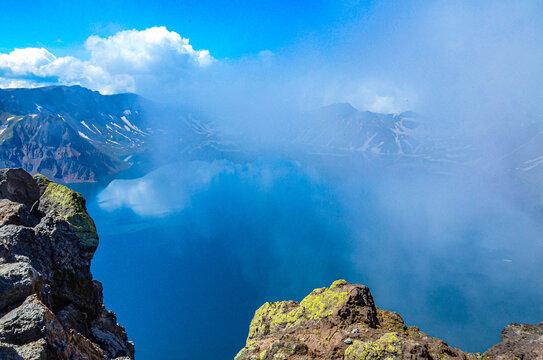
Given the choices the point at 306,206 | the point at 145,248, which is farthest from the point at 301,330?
the point at 306,206

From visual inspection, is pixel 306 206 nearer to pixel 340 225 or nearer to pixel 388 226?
pixel 340 225

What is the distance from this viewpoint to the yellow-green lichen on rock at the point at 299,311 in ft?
35.2

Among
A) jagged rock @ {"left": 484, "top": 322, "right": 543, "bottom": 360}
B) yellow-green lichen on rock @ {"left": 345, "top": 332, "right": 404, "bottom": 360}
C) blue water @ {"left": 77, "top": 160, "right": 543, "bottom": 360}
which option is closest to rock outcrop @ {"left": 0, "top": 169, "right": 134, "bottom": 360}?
yellow-green lichen on rock @ {"left": 345, "top": 332, "right": 404, "bottom": 360}

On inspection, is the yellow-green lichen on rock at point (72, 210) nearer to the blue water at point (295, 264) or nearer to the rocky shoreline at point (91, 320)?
the rocky shoreline at point (91, 320)

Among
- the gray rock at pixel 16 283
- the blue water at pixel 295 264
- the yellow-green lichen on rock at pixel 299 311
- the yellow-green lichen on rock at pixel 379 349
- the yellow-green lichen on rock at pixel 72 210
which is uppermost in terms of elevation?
the blue water at pixel 295 264

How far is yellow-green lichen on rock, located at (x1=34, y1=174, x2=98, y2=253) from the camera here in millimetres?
15047

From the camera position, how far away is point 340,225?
440ft

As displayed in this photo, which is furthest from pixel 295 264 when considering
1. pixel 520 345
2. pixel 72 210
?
pixel 520 345

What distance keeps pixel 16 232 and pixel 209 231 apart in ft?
396

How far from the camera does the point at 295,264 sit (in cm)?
9606

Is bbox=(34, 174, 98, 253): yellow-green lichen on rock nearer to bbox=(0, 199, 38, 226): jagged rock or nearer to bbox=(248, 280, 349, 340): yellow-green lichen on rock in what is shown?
bbox=(0, 199, 38, 226): jagged rock

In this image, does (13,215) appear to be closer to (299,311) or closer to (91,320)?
(91,320)

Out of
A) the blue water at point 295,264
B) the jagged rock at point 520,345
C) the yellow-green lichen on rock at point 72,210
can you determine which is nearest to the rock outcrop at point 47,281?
the yellow-green lichen on rock at point 72,210

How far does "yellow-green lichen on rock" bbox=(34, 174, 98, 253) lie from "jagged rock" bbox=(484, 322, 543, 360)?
17925 millimetres
